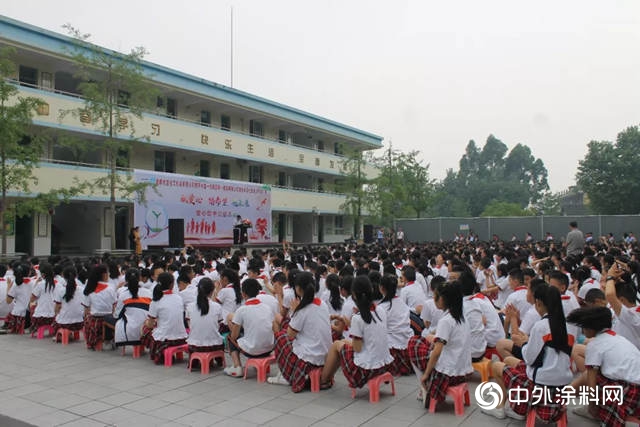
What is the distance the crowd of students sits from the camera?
3938mm

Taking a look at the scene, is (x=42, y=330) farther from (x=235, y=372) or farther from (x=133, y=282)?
(x=235, y=372)

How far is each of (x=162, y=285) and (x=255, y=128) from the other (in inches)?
954

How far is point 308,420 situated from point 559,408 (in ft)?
6.77

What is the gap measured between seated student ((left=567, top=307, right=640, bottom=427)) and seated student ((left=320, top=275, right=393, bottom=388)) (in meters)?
1.76

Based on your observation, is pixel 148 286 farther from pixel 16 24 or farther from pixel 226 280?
pixel 16 24

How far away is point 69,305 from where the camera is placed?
754cm

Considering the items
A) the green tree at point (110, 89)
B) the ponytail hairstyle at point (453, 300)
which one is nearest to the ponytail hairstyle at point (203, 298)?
the ponytail hairstyle at point (453, 300)

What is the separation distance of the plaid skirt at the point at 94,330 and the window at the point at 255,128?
23.0 metres

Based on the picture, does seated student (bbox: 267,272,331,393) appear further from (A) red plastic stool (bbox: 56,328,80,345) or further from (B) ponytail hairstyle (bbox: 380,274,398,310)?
(A) red plastic stool (bbox: 56,328,80,345)

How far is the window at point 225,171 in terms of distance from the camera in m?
27.3

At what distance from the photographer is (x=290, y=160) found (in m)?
30.2

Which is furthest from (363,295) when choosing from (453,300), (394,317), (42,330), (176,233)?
(176,233)

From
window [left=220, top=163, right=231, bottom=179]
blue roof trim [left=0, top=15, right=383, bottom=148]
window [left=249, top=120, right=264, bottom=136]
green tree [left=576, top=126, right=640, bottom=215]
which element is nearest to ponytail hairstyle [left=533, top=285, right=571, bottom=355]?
blue roof trim [left=0, top=15, right=383, bottom=148]

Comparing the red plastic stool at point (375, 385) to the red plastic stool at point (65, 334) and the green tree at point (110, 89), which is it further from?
the green tree at point (110, 89)
